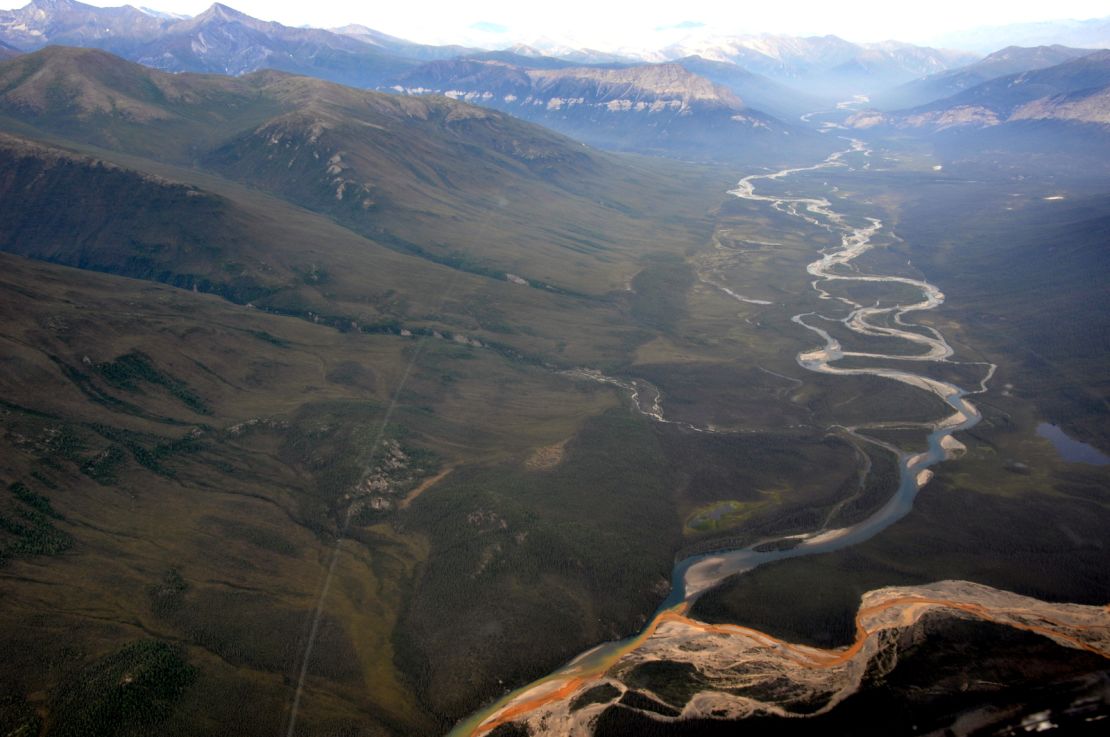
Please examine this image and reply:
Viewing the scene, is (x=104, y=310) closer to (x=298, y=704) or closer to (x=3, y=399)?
(x=3, y=399)

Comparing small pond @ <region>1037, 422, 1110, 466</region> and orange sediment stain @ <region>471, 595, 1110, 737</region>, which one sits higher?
small pond @ <region>1037, 422, 1110, 466</region>

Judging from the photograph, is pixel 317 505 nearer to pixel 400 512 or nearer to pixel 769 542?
pixel 400 512

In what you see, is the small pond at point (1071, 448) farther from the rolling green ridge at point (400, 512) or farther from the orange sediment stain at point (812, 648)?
the orange sediment stain at point (812, 648)

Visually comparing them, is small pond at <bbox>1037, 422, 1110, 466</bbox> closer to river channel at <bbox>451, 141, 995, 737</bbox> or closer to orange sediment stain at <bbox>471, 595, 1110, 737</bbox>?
river channel at <bbox>451, 141, 995, 737</bbox>

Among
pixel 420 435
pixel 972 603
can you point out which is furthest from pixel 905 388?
pixel 420 435

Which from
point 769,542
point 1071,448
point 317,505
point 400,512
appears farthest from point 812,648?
point 1071,448

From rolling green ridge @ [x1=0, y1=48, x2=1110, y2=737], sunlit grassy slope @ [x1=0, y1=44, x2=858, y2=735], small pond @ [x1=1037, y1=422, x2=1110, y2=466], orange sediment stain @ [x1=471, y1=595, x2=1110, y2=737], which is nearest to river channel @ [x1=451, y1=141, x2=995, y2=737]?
orange sediment stain @ [x1=471, y1=595, x2=1110, y2=737]

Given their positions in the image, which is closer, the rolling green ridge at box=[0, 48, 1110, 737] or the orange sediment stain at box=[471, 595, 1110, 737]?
the orange sediment stain at box=[471, 595, 1110, 737]

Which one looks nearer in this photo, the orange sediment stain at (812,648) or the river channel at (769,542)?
the orange sediment stain at (812,648)

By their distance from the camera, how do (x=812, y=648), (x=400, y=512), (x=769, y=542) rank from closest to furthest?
1. (x=812, y=648)
2. (x=769, y=542)
3. (x=400, y=512)

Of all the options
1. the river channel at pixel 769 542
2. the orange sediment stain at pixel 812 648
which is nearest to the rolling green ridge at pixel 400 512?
the river channel at pixel 769 542

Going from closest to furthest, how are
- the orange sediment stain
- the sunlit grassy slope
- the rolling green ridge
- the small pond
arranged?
1. the orange sediment stain
2. the rolling green ridge
3. the sunlit grassy slope
4. the small pond
